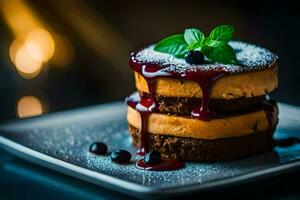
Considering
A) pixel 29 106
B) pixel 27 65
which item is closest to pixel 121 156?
pixel 29 106

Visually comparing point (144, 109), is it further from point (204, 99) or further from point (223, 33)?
point (223, 33)

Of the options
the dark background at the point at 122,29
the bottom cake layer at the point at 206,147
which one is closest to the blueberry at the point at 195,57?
the bottom cake layer at the point at 206,147

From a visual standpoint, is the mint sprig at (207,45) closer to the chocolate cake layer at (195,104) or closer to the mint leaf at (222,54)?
the mint leaf at (222,54)

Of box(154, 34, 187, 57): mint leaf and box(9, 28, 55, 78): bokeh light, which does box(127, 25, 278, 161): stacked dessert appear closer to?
box(154, 34, 187, 57): mint leaf

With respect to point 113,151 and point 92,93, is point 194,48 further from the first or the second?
point 92,93

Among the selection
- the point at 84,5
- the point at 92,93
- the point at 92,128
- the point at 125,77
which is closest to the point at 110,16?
the point at 84,5

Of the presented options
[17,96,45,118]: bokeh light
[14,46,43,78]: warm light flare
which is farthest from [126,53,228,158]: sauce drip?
[14,46,43,78]: warm light flare
